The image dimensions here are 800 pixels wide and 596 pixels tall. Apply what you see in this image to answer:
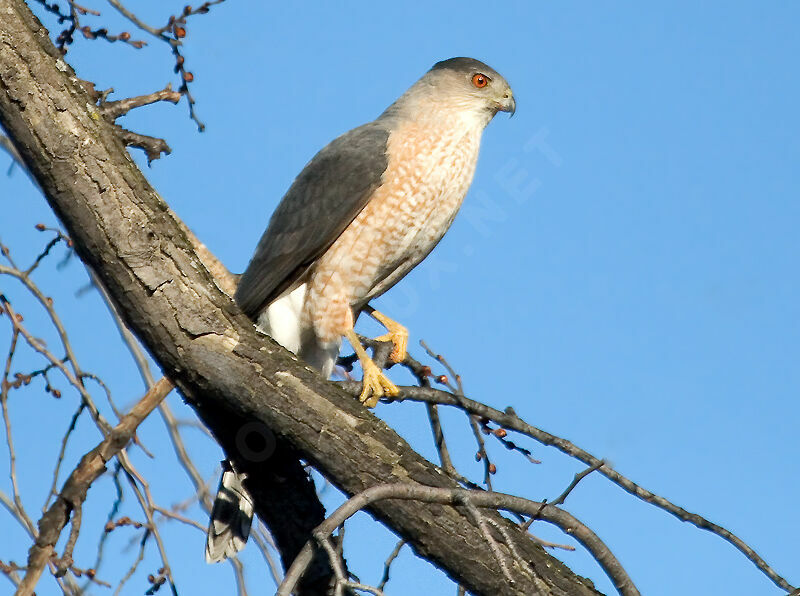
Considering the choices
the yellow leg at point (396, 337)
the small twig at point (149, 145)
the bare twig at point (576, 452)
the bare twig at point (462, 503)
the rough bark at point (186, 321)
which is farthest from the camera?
the yellow leg at point (396, 337)

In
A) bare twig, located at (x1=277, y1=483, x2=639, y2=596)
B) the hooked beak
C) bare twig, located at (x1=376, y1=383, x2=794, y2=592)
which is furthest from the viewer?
the hooked beak

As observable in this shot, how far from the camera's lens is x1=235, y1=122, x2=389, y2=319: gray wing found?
4.57 meters

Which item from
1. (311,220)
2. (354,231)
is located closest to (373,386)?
(354,231)

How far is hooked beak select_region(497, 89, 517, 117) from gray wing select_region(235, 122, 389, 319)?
78 centimetres

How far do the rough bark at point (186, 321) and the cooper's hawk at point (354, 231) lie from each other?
4.12 feet

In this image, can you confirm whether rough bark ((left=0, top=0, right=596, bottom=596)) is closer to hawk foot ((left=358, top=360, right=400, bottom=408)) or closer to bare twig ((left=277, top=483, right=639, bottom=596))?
bare twig ((left=277, top=483, right=639, bottom=596))

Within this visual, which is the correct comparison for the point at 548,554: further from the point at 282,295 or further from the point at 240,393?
the point at 282,295

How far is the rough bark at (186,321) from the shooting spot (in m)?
3.04

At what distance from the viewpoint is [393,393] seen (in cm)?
426

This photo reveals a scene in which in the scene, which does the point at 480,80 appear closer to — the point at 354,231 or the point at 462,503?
the point at 354,231

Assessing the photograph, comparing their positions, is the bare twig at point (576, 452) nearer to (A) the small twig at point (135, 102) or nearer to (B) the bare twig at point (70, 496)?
(B) the bare twig at point (70, 496)

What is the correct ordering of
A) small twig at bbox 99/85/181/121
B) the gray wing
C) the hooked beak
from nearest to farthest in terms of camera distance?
small twig at bbox 99/85/181/121 → the gray wing → the hooked beak

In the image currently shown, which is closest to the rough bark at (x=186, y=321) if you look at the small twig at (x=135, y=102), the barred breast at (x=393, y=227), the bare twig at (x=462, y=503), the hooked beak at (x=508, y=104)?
the bare twig at (x=462, y=503)

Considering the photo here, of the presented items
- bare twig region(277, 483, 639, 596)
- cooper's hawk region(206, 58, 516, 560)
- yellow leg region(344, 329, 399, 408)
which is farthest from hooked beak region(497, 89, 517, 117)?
bare twig region(277, 483, 639, 596)
